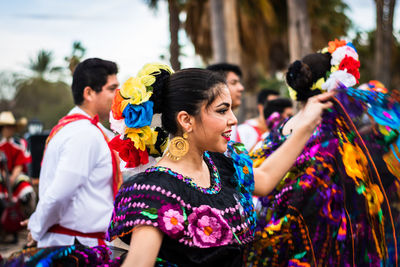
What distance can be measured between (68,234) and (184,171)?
1.37 m

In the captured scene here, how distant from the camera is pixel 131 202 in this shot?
1913mm

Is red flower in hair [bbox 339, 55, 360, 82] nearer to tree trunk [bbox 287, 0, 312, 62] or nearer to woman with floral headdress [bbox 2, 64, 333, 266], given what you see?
woman with floral headdress [bbox 2, 64, 333, 266]

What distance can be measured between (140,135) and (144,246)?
0.57 meters

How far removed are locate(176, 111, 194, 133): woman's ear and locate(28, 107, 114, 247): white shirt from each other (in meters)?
1.16

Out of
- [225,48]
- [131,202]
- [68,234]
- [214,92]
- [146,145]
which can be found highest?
[225,48]

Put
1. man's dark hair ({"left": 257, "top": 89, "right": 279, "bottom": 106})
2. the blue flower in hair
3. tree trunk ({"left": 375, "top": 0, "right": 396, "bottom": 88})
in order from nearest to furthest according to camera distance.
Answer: the blue flower in hair
man's dark hair ({"left": 257, "top": 89, "right": 279, "bottom": 106})
tree trunk ({"left": 375, "top": 0, "right": 396, "bottom": 88})

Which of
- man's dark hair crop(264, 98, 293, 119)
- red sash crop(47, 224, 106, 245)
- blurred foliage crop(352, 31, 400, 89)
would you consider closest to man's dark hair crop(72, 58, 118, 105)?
Result: red sash crop(47, 224, 106, 245)

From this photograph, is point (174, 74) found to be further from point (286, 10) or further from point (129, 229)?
point (286, 10)

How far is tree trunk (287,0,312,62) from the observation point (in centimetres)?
802

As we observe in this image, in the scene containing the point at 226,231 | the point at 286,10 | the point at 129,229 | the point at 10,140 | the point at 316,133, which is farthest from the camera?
the point at 286,10

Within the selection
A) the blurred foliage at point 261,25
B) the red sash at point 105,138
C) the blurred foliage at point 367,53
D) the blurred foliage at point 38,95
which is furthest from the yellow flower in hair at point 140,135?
the blurred foliage at point 38,95

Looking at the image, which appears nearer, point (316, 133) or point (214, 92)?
point (214, 92)

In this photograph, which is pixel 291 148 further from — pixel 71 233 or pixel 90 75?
pixel 90 75

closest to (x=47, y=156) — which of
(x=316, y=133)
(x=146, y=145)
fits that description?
(x=146, y=145)
